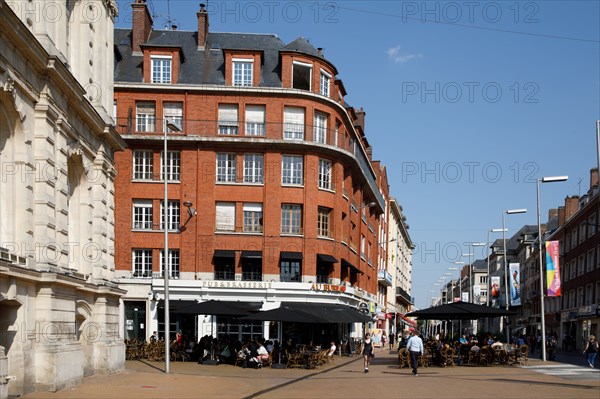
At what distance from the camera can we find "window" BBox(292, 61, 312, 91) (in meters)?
44.7

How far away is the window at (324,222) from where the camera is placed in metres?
45.0

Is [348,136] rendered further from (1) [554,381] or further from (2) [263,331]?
(1) [554,381]

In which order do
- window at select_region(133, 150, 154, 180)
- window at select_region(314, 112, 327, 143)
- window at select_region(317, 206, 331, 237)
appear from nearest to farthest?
window at select_region(133, 150, 154, 180), window at select_region(314, 112, 327, 143), window at select_region(317, 206, 331, 237)

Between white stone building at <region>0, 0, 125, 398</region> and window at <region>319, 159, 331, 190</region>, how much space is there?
65.7 feet

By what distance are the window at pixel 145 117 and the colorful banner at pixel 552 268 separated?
2549 cm

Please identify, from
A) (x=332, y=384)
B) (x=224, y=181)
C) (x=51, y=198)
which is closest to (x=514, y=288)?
(x=224, y=181)

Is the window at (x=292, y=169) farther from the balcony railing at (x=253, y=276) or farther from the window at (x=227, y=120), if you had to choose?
the balcony railing at (x=253, y=276)

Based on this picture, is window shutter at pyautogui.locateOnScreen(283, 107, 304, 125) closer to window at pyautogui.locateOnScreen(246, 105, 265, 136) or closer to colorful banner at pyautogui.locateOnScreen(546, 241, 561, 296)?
window at pyautogui.locateOnScreen(246, 105, 265, 136)

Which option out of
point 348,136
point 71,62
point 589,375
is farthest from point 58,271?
point 348,136

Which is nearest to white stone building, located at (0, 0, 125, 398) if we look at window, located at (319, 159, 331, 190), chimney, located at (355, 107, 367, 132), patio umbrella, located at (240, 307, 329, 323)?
patio umbrella, located at (240, 307, 329, 323)

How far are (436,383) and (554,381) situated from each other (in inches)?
153

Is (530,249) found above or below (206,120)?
below

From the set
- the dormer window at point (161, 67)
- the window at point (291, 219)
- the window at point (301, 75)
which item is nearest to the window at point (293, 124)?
the window at point (301, 75)

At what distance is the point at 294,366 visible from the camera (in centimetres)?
3219
